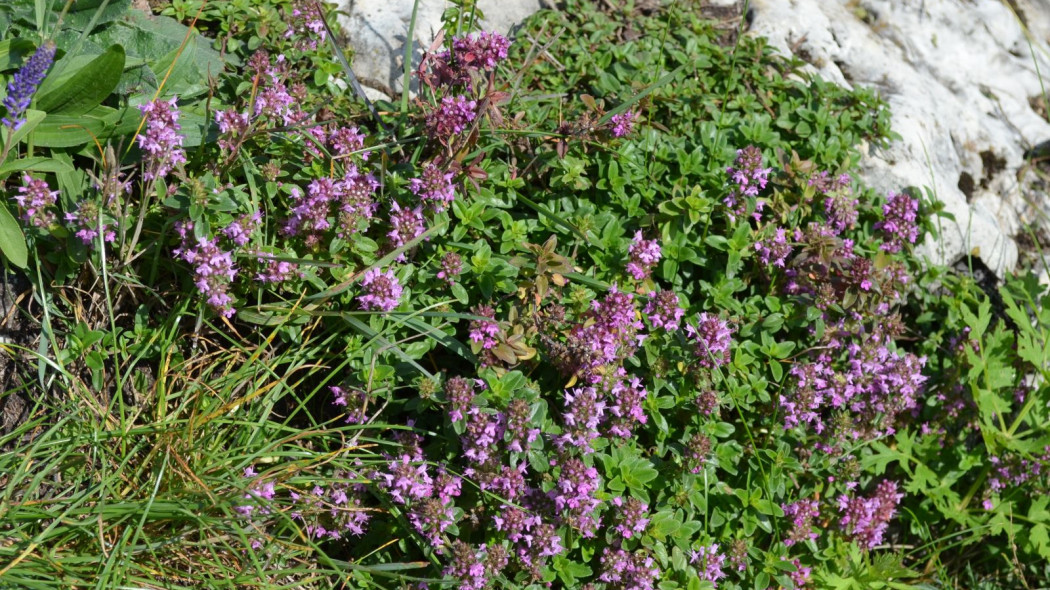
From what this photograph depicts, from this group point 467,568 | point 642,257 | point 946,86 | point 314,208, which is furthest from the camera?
point 946,86

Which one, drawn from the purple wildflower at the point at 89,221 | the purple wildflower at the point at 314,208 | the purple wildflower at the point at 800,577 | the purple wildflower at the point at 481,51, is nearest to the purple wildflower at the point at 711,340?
the purple wildflower at the point at 800,577

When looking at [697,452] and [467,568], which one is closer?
[467,568]

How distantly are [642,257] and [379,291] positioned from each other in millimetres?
1001

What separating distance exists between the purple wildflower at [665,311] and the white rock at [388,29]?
1.55 m

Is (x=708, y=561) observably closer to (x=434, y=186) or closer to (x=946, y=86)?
(x=434, y=186)

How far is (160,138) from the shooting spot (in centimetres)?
288

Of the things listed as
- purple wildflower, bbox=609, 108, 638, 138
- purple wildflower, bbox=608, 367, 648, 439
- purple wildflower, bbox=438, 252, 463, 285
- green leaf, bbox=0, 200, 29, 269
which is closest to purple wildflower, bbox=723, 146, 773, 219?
purple wildflower, bbox=609, 108, 638, 138

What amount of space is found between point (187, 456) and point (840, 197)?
276 centimetres

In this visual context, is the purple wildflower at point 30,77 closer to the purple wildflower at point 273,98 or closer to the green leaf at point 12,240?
the green leaf at point 12,240

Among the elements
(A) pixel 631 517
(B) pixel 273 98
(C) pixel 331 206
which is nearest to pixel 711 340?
(A) pixel 631 517

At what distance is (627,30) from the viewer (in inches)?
166

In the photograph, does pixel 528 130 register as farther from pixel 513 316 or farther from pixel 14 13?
pixel 14 13

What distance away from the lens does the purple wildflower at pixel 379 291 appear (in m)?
2.96

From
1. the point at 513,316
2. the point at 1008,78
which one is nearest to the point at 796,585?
the point at 513,316
